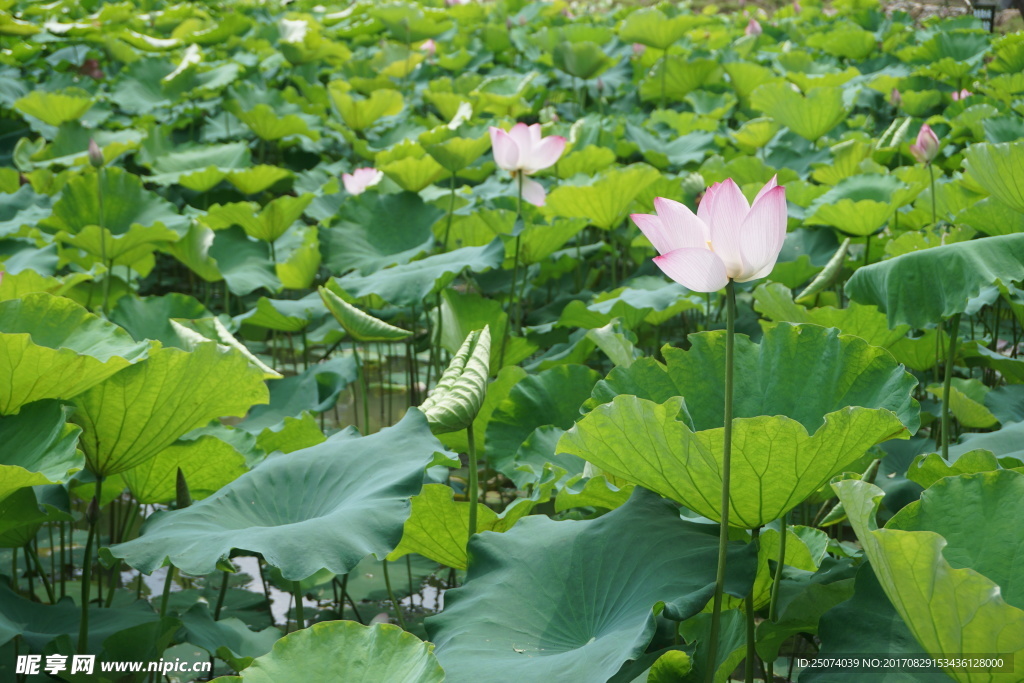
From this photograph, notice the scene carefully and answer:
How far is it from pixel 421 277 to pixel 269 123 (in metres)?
1.93

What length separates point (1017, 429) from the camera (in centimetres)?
130

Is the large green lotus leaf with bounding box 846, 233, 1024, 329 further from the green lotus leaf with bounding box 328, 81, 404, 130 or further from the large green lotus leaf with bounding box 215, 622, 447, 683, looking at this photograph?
the green lotus leaf with bounding box 328, 81, 404, 130

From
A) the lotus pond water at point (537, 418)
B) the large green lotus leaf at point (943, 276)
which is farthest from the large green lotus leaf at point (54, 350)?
the large green lotus leaf at point (943, 276)

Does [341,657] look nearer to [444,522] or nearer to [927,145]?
[444,522]

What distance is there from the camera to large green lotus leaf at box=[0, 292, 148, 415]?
3.74 feet

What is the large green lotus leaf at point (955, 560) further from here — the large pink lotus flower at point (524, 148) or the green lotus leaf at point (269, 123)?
the green lotus leaf at point (269, 123)

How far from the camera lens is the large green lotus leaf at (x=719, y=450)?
89 cm

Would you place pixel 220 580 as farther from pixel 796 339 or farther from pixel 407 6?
pixel 407 6

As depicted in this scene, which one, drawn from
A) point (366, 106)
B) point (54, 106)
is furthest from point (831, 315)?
point (54, 106)

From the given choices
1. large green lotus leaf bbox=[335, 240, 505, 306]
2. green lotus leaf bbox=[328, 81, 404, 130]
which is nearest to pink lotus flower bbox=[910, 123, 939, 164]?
large green lotus leaf bbox=[335, 240, 505, 306]

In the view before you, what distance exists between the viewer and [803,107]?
2.88m

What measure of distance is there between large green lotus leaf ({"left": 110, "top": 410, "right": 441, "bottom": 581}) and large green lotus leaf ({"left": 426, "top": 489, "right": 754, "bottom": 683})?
0.39 feet

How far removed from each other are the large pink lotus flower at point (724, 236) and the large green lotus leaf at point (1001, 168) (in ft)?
2.19

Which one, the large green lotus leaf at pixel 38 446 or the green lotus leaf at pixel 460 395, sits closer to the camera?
the large green lotus leaf at pixel 38 446
